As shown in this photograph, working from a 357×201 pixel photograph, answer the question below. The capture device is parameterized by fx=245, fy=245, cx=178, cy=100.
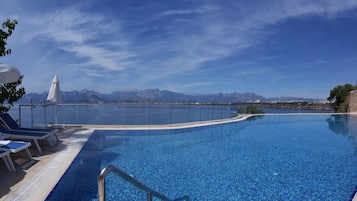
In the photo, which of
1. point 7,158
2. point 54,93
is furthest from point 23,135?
point 54,93

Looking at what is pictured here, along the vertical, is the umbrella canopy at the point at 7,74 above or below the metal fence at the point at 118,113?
above

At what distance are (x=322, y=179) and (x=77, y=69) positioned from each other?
17.3 meters

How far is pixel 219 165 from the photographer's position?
6000mm

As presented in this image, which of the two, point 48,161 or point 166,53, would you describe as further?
point 166,53

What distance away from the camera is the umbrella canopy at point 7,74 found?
4117 mm

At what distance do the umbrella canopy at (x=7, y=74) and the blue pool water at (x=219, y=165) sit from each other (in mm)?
1972

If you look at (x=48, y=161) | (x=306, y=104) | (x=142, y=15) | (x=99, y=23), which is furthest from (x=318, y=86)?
(x=48, y=161)

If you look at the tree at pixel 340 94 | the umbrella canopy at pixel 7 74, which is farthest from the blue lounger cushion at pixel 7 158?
the tree at pixel 340 94

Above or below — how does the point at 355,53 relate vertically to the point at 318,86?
above

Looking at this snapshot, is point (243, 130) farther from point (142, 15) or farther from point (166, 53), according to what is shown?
point (166, 53)

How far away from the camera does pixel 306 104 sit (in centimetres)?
2438

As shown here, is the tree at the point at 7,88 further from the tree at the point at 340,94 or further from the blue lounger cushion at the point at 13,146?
the tree at the point at 340,94

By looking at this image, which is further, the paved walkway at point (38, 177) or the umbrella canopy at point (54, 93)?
the umbrella canopy at point (54, 93)

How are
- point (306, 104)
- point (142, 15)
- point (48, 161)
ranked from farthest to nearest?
point (306, 104), point (142, 15), point (48, 161)
